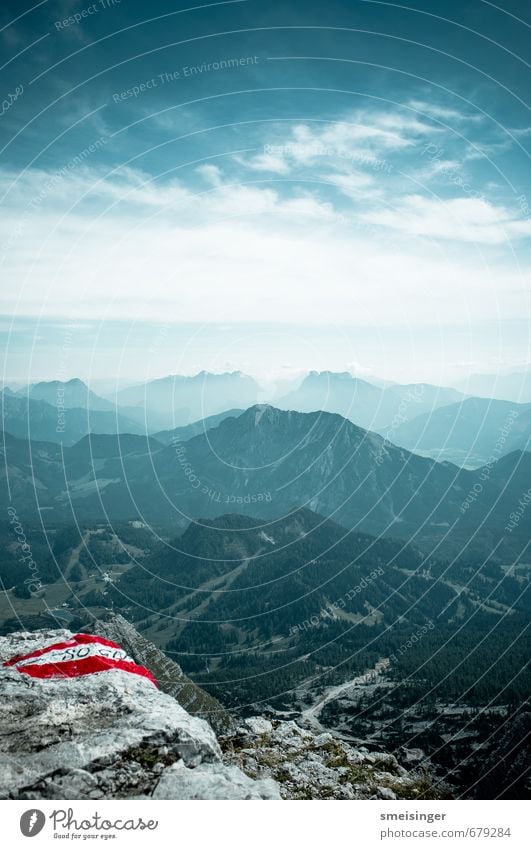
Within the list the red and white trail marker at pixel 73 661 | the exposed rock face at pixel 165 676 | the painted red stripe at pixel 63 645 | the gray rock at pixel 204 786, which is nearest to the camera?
the gray rock at pixel 204 786

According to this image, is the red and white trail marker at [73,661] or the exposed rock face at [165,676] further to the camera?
the exposed rock face at [165,676]

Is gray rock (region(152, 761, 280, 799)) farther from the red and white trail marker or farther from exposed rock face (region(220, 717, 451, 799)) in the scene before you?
exposed rock face (region(220, 717, 451, 799))

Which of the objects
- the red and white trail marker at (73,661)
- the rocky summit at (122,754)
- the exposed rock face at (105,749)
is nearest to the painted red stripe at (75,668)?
the red and white trail marker at (73,661)

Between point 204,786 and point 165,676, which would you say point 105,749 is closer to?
point 204,786

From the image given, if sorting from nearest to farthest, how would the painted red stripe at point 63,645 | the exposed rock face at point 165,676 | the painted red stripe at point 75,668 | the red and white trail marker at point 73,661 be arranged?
the painted red stripe at point 75,668, the red and white trail marker at point 73,661, the painted red stripe at point 63,645, the exposed rock face at point 165,676

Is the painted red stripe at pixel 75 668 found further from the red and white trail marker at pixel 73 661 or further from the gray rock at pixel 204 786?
the gray rock at pixel 204 786

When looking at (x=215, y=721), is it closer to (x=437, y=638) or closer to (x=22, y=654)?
(x=22, y=654)

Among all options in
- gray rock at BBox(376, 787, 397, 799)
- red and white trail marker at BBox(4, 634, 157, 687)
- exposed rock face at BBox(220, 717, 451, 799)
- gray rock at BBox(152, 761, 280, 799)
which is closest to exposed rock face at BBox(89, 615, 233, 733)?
exposed rock face at BBox(220, 717, 451, 799)
